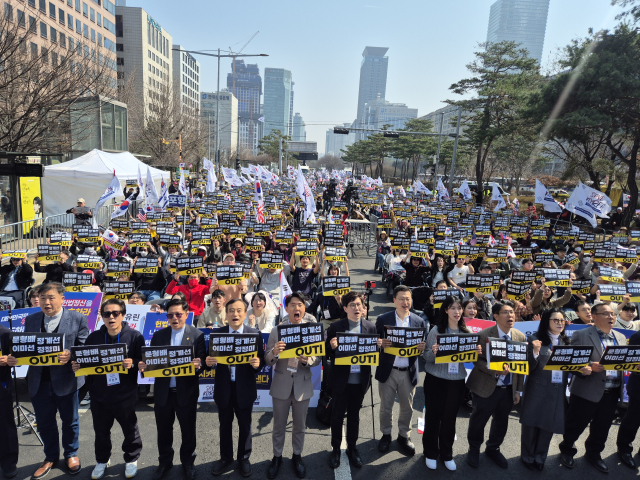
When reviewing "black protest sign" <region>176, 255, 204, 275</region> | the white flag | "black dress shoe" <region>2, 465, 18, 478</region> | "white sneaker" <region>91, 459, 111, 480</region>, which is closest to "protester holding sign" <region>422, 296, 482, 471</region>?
"white sneaker" <region>91, 459, 111, 480</region>

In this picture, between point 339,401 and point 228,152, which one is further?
point 228,152

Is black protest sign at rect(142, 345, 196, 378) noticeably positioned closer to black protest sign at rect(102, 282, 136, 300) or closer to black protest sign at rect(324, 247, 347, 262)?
black protest sign at rect(102, 282, 136, 300)

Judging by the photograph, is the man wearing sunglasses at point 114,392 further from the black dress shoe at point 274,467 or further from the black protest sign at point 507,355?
the black protest sign at point 507,355

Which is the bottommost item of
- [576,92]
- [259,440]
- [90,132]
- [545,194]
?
[259,440]

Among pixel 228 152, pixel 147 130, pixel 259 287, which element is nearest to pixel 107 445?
pixel 259 287

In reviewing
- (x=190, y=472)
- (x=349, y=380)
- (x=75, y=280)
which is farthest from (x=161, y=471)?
(x=75, y=280)

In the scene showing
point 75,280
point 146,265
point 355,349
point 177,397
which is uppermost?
point 355,349

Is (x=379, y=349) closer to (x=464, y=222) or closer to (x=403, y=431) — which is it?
(x=403, y=431)

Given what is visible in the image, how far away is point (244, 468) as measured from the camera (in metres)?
4.60

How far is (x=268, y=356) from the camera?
434 centimetres

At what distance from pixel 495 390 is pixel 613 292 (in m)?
4.57

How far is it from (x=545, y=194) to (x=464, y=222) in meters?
3.46

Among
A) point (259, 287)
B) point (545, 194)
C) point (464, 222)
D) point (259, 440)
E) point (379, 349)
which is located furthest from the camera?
point (464, 222)

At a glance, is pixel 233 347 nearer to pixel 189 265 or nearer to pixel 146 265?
pixel 189 265
